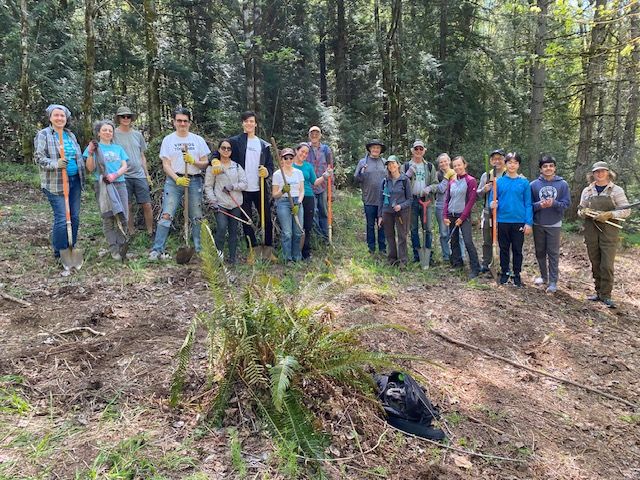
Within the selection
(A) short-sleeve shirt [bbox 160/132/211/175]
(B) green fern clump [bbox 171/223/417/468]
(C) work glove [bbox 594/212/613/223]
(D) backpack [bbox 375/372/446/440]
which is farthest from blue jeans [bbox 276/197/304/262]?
(C) work glove [bbox 594/212/613/223]

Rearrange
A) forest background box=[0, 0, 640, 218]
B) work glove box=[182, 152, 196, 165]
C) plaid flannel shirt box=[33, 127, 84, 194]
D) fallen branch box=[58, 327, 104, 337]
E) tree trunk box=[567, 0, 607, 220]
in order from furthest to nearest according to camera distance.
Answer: forest background box=[0, 0, 640, 218]
tree trunk box=[567, 0, 607, 220]
work glove box=[182, 152, 196, 165]
plaid flannel shirt box=[33, 127, 84, 194]
fallen branch box=[58, 327, 104, 337]

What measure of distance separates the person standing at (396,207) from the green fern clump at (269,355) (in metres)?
4.05

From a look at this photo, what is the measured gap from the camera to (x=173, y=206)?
652 centimetres

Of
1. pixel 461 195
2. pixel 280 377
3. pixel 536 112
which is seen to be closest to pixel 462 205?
pixel 461 195

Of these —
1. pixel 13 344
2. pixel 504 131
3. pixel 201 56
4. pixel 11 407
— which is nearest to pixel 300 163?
pixel 13 344

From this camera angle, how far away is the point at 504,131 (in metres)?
17.0

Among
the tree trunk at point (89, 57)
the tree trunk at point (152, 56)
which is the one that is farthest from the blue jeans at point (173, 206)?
the tree trunk at point (89, 57)

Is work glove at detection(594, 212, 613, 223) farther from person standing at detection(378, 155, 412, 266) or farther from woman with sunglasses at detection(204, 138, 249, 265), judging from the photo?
woman with sunglasses at detection(204, 138, 249, 265)

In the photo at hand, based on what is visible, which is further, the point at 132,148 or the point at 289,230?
the point at 289,230

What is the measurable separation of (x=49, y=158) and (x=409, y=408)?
203 inches

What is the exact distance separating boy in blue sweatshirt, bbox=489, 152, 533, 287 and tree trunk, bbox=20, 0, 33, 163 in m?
12.6

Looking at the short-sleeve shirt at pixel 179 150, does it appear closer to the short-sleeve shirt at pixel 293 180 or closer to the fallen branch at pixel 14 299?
the short-sleeve shirt at pixel 293 180

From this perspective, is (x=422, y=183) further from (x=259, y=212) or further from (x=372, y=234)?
(x=259, y=212)

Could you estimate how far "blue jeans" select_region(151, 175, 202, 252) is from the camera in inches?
256
